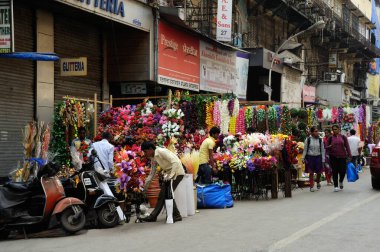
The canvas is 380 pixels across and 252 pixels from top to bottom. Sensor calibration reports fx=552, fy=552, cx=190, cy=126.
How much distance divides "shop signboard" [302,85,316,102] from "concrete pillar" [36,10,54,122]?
24.5 metres

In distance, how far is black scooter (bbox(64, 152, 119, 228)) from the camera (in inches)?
379

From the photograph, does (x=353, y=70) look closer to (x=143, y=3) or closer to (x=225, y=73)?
(x=225, y=73)

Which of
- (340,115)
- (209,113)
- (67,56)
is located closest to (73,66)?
(67,56)

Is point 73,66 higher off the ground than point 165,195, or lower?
higher

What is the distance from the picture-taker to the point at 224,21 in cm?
2206

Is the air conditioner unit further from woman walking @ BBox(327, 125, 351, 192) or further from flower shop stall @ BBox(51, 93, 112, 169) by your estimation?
flower shop stall @ BBox(51, 93, 112, 169)

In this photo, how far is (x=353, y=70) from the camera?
5494 cm

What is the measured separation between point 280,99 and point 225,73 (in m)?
8.12

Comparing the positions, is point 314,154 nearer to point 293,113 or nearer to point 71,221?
point 293,113

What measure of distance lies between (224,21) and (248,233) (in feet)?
48.1

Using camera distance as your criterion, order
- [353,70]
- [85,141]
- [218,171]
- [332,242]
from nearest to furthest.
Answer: [332,242]
[85,141]
[218,171]
[353,70]

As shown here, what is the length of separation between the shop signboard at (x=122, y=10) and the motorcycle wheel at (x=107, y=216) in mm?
6791

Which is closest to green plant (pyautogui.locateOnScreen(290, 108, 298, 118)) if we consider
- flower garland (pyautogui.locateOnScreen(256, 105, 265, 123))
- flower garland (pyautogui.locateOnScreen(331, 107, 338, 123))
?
flower garland (pyautogui.locateOnScreen(256, 105, 265, 123))

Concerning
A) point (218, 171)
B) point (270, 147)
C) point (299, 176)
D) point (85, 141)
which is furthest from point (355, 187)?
point (85, 141)
